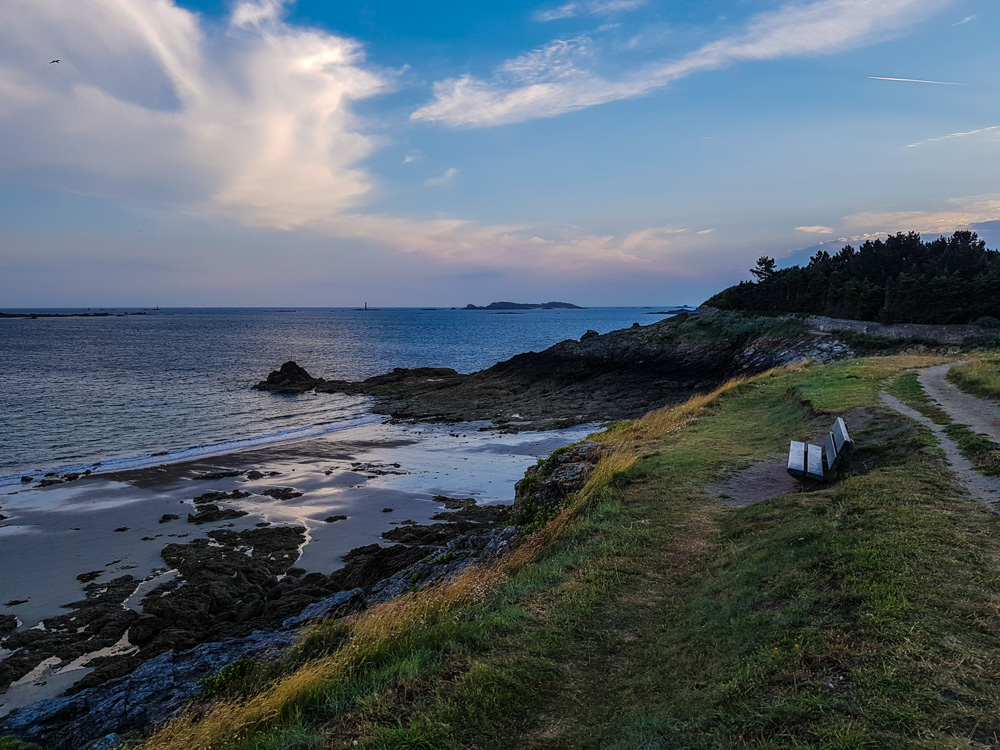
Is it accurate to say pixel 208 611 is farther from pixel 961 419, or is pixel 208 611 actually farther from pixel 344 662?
pixel 961 419

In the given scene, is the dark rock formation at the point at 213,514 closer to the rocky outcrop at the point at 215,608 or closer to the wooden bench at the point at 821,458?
the rocky outcrop at the point at 215,608

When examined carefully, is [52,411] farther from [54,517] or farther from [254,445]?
[54,517]

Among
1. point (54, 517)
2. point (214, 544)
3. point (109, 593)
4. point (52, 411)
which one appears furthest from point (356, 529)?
point (52, 411)

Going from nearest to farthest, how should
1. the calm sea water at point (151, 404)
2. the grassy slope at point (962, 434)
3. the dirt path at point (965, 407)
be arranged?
the grassy slope at point (962, 434) < the dirt path at point (965, 407) < the calm sea water at point (151, 404)

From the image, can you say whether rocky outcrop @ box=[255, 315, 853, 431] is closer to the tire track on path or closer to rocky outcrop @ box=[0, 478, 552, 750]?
rocky outcrop @ box=[0, 478, 552, 750]

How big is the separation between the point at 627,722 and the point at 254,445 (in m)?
27.9

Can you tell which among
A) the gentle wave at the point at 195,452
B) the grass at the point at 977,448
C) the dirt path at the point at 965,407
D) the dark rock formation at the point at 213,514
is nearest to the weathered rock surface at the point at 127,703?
the dark rock formation at the point at 213,514

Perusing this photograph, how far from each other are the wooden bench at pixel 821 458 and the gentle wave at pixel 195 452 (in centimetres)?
2497

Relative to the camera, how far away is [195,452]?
26.7 metres

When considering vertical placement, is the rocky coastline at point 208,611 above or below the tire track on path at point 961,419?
below

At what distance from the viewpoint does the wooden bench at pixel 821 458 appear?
8.80m

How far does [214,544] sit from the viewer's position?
15.5 metres

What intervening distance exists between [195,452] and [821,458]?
26.4 metres

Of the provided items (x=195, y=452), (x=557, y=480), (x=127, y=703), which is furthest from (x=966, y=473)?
(x=195, y=452)
